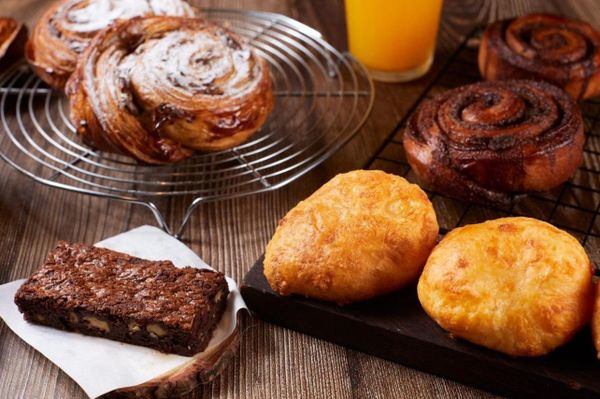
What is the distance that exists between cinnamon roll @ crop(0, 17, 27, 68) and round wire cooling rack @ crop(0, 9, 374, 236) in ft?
0.16

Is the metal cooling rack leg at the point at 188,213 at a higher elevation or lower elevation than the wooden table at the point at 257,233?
higher

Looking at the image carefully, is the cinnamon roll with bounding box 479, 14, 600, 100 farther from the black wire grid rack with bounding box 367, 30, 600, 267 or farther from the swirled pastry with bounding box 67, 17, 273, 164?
the swirled pastry with bounding box 67, 17, 273, 164

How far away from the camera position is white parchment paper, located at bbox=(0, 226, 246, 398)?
4.99 ft

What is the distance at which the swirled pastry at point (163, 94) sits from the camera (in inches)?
78.6

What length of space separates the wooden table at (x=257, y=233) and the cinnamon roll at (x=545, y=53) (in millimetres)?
298

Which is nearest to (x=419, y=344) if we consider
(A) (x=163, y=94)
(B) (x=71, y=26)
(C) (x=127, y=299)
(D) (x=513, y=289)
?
(D) (x=513, y=289)

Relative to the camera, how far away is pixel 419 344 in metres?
1.51

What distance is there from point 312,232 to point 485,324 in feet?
1.32

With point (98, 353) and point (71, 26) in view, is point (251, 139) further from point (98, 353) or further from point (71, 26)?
point (98, 353)

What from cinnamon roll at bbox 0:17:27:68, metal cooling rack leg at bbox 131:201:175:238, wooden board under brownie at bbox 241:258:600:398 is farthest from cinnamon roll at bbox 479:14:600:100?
cinnamon roll at bbox 0:17:27:68

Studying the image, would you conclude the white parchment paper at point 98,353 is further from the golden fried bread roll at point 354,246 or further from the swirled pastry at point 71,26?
the swirled pastry at point 71,26

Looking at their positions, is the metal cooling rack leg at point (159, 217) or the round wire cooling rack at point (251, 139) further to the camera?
the round wire cooling rack at point (251, 139)

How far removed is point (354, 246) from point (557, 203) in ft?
2.05

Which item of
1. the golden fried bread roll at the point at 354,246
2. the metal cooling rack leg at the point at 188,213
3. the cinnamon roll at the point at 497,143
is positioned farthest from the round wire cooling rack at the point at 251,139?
the golden fried bread roll at the point at 354,246
